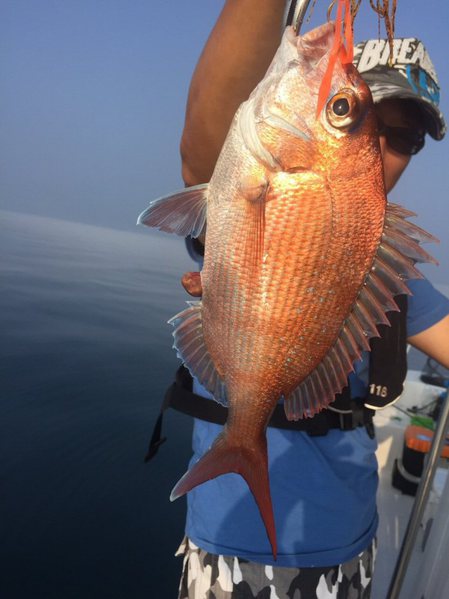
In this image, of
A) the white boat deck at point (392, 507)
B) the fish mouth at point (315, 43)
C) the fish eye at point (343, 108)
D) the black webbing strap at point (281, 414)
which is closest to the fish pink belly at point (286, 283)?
the fish eye at point (343, 108)

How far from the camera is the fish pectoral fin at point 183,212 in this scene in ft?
3.41

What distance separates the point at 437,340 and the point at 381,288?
3.53 feet

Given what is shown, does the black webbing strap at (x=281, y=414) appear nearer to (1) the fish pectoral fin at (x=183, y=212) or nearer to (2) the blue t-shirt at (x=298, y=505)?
(2) the blue t-shirt at (x=298, y=505)

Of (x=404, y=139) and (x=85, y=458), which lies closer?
(x=404, y=139)

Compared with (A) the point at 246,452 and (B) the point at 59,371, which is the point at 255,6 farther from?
(B) the point at 59,371

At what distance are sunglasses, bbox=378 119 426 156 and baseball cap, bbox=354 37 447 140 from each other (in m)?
0.06

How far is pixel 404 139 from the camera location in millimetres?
1641

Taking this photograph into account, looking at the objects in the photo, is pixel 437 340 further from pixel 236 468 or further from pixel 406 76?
pixel 236 468

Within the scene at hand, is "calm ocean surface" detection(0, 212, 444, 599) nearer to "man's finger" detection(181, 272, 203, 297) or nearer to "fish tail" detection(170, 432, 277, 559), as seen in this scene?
"fish tail" detection(170, 432, 277, 559)

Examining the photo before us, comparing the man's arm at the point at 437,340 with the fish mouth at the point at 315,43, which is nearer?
the fish mouth at the point at 315,43

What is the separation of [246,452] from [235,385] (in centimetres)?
19

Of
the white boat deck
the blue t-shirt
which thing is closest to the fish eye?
the blue t-shirt

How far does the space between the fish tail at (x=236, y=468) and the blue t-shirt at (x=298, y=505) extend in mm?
508

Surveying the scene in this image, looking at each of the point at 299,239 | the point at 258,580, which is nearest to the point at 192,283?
the point at 299,239
